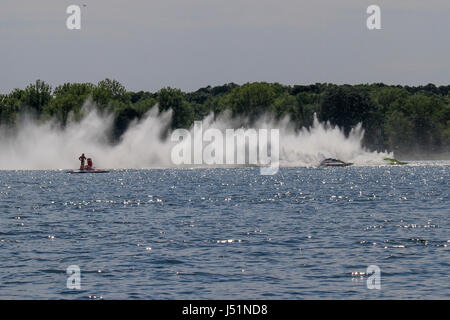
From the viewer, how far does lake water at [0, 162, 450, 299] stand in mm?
20828

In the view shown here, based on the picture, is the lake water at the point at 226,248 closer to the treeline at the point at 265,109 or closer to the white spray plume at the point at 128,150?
the white spray plume at the point at 128,150

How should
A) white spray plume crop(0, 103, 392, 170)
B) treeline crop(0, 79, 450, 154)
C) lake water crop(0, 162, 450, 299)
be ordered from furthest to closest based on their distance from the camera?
treeline crop(0, 79, 450, 154) → white spray plume crop(0, 103, 392, 170) → lake water crop(0, 162, 450, 299)

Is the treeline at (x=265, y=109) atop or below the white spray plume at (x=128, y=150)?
atop

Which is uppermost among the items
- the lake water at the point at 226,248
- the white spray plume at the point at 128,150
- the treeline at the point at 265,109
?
the treeline at the point at 265,109

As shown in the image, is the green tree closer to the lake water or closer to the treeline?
the treeline

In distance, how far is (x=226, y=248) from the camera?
28484 millimetres

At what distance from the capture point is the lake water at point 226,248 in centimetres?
2083

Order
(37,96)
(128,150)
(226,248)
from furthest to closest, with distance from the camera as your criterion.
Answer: (37,96) → (128,150) → (226,248)

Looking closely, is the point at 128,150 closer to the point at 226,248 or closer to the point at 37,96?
the point at 37,96

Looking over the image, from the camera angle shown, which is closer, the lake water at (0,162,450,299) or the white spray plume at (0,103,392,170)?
the lake water at (0,162,450,299)

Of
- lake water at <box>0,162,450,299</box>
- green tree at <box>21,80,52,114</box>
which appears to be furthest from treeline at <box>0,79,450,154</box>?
lake water at <box>0,162,450,299</box>

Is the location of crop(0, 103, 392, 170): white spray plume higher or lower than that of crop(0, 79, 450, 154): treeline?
lower

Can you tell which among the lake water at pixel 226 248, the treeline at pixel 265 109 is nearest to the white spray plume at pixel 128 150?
the treeline at pixel 265 109

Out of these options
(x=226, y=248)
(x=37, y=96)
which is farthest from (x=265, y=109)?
(x=226, y=248)
